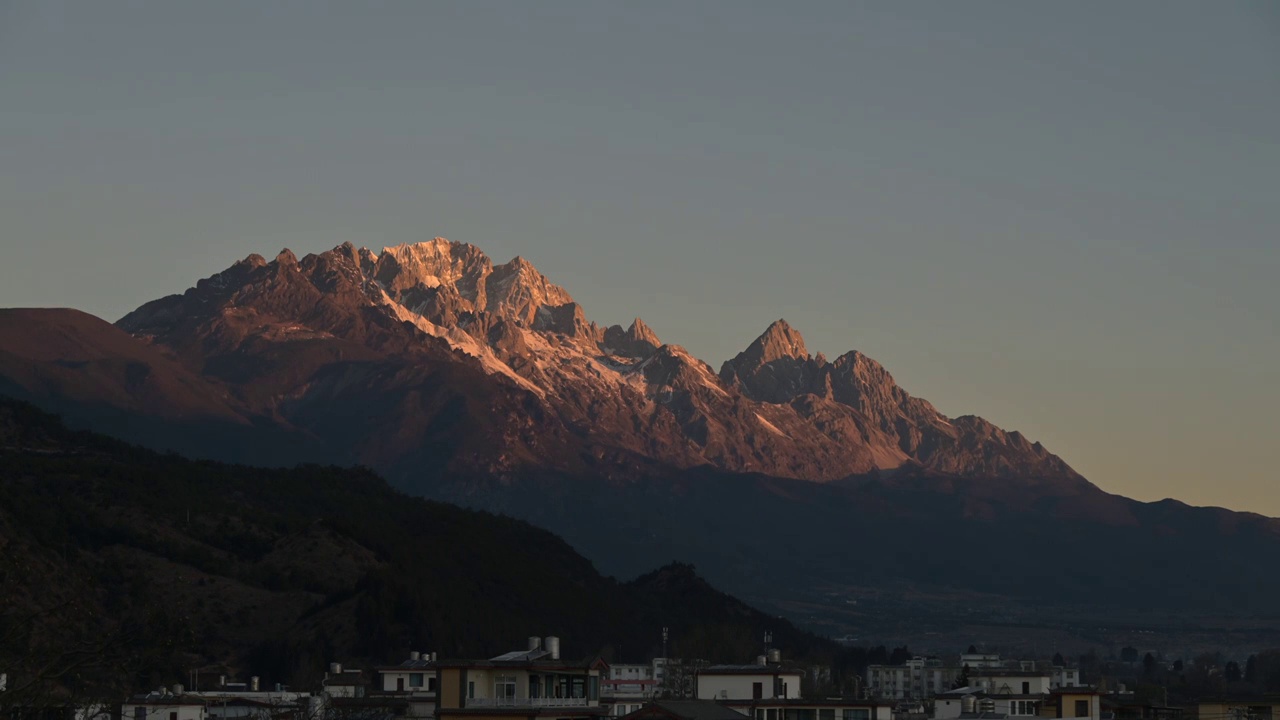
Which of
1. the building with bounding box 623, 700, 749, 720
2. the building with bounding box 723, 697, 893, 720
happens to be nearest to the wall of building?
the building with bounding box 723, 697, 893, 720

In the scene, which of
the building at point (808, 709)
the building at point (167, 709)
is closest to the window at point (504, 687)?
the building at point (808, 709)

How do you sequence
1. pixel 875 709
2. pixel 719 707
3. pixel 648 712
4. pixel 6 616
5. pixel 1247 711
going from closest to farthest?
pixel 6 616 < pixel 648 712 < pixel 719 707 < pixel 1247 711 < pixel 875 709

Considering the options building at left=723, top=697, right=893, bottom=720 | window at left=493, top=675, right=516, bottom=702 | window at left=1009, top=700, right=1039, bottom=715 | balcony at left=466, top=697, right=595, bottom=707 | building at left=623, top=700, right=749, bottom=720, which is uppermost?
window at left=493, top=675, right=516, bottom=702

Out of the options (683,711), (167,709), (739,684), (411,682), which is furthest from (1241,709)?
(411,682)

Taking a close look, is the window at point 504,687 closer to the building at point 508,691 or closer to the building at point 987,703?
the building at point 508,691

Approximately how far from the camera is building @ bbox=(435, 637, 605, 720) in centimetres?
9731

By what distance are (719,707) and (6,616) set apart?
47710 millimetres

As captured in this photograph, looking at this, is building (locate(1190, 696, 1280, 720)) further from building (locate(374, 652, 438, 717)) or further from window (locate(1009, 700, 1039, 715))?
building (locate(374, 652, 438, 717))

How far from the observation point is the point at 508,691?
99.5 meters

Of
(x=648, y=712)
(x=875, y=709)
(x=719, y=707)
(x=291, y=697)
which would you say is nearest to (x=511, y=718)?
(x=648, y=712)

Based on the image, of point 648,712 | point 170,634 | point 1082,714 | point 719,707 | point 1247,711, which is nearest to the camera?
point 170,634

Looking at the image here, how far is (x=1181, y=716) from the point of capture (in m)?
156

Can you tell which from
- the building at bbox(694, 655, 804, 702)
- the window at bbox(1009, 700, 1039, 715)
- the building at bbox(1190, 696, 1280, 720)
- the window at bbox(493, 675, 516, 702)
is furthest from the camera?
the window at bbox(1009, 700, 1039, 715)

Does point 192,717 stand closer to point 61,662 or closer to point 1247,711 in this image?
point 1247,711
